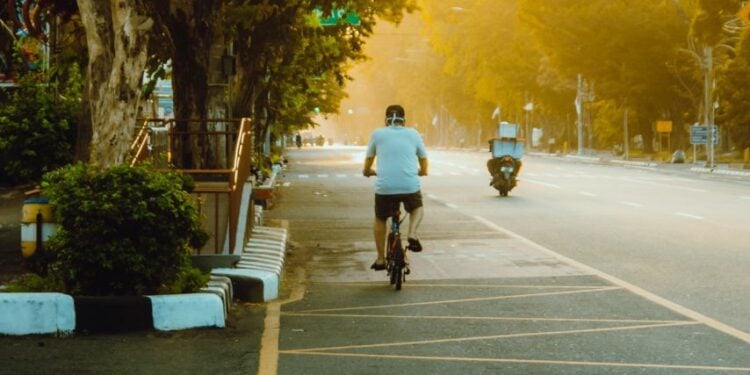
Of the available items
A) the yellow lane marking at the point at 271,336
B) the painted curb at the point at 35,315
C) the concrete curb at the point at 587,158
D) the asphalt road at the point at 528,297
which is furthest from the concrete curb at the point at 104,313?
the concrete curb at the point at 587,158

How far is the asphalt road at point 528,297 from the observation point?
8.41 meters

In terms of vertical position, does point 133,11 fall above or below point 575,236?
above

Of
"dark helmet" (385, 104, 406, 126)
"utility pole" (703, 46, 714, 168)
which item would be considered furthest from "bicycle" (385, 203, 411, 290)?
"utility pole" (703, 46, 714, 168)

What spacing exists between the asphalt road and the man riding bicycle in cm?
55

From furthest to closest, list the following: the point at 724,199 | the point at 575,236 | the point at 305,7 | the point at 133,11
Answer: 1. the point at 724,199
2. the point at 305,7
3. the point at 575,236
4. the point at 133,11

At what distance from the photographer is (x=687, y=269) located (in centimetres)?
1402

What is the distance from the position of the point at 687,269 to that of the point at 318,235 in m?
7.22

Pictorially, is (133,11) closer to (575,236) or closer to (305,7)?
(575,236)

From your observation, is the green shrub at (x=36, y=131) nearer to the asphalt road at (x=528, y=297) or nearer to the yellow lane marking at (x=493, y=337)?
the asphalt road at (x=528, y=297)

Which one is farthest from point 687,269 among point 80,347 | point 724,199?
point 724,199

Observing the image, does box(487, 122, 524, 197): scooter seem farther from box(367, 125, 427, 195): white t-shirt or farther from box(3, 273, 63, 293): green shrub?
box(3, 273, 63, 293): green shrub

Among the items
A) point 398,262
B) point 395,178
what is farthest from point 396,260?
point 395,178

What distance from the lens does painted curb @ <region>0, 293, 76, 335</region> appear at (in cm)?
934

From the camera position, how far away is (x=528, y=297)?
1174cm
